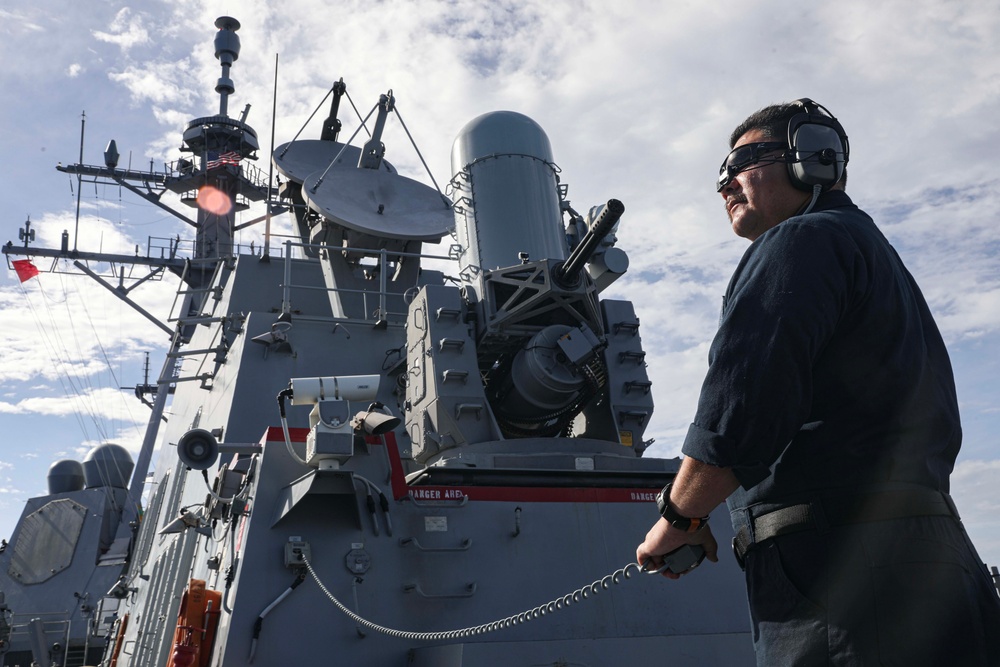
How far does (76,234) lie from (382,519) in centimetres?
2147

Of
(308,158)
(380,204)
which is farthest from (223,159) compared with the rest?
(380,204)

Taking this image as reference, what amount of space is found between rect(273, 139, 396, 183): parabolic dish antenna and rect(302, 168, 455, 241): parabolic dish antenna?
73 centimetres

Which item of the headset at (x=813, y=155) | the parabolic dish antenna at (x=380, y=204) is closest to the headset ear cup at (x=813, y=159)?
the headset at (x=813, y=155)

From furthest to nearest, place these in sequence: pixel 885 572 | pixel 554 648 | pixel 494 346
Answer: pixel 494 346, pixel 554 648, pixel 885 572

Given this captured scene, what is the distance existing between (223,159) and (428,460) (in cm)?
1789

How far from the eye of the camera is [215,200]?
22578 millimetres

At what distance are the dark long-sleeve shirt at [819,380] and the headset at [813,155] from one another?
187mm

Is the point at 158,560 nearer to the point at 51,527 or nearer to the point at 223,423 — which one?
the point at 223,423

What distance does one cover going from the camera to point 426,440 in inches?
229

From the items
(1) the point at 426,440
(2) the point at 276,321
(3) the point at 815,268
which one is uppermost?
(2) the point at 276,321

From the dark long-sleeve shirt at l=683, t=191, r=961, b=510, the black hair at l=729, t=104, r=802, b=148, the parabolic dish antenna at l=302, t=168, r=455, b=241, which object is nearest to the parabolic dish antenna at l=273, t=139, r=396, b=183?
the parabolic dish antenna at l=302, t=168, r=455, b=241

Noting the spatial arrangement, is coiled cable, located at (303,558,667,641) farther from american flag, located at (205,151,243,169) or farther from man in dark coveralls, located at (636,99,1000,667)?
american flag, located at (205,151,243,169)

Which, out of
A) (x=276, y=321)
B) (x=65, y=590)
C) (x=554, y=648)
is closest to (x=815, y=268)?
(x=554, y=648)

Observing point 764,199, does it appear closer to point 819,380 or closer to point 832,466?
point 819,380
